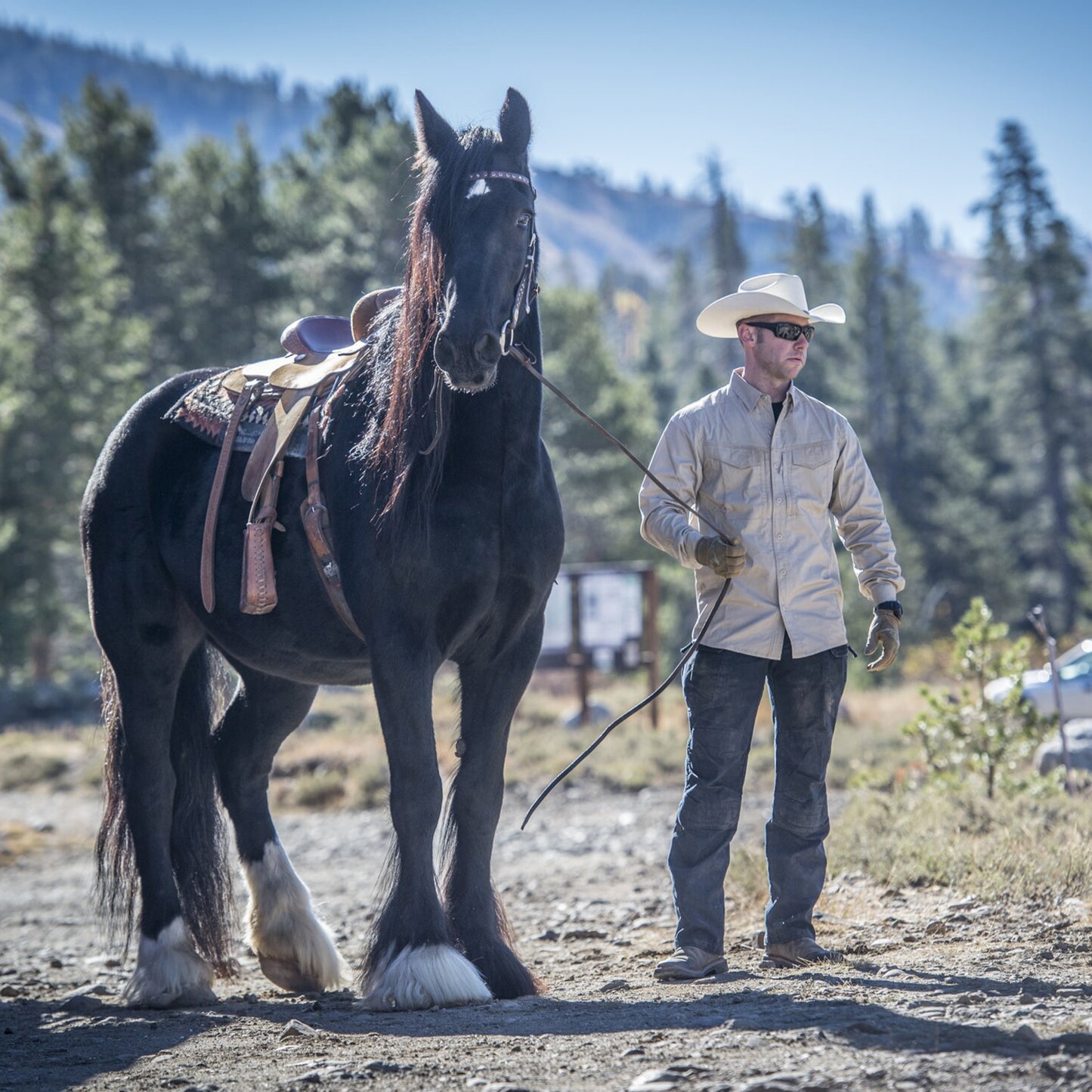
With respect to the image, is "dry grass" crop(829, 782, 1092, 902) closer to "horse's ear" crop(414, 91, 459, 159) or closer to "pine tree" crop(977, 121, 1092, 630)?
"horse's ear" crop(414, 91, 459, 159)

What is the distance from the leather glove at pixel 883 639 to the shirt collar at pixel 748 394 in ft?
2.82

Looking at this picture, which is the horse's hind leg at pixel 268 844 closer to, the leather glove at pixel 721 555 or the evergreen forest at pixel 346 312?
the leather glove at pixel 721 555

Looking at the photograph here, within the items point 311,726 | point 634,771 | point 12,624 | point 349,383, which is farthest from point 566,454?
point 349,383

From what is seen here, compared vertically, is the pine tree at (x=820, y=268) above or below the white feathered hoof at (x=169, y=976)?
above

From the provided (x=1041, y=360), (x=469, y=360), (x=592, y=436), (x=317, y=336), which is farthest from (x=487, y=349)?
(x=1041, y=360)

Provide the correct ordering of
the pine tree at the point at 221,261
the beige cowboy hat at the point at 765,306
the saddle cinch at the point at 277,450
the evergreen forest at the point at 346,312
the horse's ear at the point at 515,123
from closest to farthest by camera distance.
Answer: the horse's ear at the point at 515,123
the beige cowboy hat at the point at 765,306
the saddle cinch at the point at 277,450
the evergreen forest at the point at 346,312
the pine tree at the point at 221,261

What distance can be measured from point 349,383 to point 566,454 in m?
34.8

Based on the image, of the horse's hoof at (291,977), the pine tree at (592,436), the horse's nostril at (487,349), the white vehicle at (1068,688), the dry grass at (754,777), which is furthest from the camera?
the pine tree at (592,436)

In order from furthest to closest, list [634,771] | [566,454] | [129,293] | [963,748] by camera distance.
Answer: [566,454] → [129,293] → [634,771] → [963,748]

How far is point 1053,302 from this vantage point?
47812 millimetres

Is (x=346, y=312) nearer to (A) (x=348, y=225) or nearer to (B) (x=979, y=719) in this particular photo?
(A) (x=348, y=225)

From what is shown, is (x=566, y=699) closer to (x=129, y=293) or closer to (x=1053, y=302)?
(x=129, y=293)

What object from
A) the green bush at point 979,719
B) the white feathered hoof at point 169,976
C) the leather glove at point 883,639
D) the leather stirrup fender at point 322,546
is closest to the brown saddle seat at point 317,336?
the leather stirrup fender at point 322,546

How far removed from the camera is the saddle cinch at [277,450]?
16.3ft
